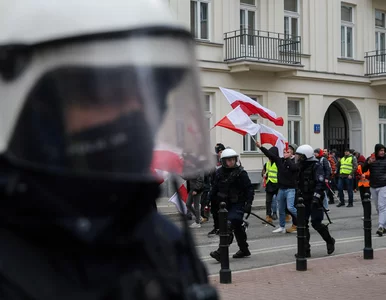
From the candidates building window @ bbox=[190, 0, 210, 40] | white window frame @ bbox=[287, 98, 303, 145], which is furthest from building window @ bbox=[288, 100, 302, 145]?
building window @ bbox=[190, 0, 210, 40]

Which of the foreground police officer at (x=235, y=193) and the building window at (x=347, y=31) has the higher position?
the building window at (x=347, y=31)

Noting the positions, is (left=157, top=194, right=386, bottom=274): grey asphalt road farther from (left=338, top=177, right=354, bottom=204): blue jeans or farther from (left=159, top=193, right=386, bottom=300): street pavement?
(left=338, top=177, right=354, bottom=204): blue jeans

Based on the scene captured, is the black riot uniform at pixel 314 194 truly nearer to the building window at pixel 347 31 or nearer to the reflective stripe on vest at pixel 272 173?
the reflective stripe on vest at pixel 272 173

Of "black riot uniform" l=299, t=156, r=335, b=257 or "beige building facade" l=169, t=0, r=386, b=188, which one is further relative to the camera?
"beige building facade" l=169, t=0, r=386, b=188

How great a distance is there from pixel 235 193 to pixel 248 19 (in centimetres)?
1642

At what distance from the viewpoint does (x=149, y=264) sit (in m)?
1.91

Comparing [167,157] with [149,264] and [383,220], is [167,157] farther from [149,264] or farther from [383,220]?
Result: [383,220]

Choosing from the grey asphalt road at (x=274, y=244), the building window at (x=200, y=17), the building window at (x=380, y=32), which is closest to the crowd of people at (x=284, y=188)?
the grey asphalt road at (x=274, y=244)

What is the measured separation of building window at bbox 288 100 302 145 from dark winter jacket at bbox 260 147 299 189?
13.0 metres

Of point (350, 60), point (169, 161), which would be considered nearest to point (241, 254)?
point (169, 161)

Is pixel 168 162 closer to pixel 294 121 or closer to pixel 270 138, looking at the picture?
pixel 270 138

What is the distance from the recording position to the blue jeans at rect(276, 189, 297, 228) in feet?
46.5

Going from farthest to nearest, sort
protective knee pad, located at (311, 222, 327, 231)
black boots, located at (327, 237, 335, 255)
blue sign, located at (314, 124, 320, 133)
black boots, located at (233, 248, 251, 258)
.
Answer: blue sign, located at (314, 124, 320, 133), black boots, located at (327, 237, 335, 255), protective knee pad, located at (311, 222, 327, 231), black boots, located at (233, 248, 251, 258)

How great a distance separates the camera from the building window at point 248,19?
25.7 metres
